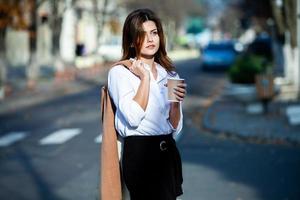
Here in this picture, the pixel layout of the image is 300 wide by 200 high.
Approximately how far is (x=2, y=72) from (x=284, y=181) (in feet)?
58.5

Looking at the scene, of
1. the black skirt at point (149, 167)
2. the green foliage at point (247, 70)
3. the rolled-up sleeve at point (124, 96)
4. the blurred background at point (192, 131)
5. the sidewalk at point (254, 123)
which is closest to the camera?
the rolled-up sleeve at point (124, 96)

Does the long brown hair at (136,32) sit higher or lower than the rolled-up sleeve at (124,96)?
higher

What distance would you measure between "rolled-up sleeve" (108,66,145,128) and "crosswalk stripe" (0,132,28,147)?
9566mm

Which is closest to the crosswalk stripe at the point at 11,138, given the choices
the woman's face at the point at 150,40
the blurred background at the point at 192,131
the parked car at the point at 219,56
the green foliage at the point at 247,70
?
the blurred background at the point at 192,131

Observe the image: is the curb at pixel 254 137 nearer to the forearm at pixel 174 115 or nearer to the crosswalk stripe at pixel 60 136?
the crosswalk stripe at pixel 60 136

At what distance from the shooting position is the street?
8219mm

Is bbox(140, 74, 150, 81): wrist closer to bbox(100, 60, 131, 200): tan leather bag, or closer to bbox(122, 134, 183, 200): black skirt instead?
bbox(100, 60, 131, 200): tan leather bag

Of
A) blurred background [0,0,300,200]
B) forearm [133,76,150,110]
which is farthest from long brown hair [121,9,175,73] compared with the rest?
blurred background [0,0,300,200]

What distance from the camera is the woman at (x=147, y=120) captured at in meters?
3.74

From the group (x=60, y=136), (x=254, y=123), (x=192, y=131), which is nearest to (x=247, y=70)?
(x=254, y=123)

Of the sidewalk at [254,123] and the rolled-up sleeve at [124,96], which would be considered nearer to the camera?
the rolled-up sleeve at [124,96]

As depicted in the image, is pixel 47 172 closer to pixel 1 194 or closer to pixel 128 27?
pixel 1 194

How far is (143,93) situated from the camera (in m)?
3.66

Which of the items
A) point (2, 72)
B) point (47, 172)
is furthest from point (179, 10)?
A: point (47, 172)
